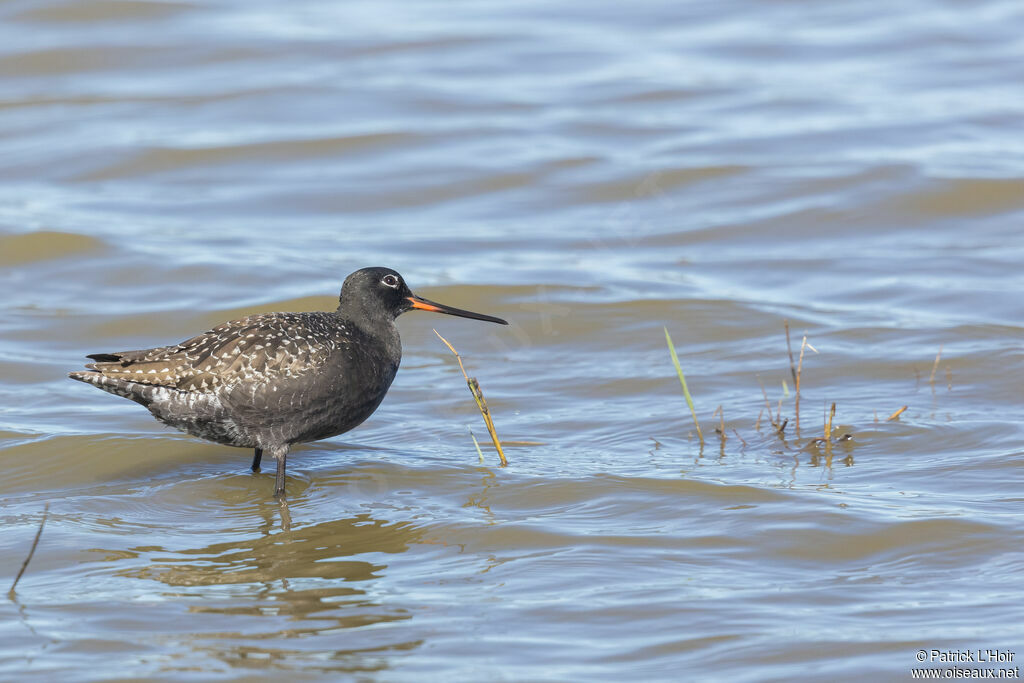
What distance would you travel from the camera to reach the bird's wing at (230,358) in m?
8.05

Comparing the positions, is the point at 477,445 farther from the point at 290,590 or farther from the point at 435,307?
the point at 290,590

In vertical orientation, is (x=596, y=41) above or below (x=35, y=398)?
above

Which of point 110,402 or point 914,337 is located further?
point 914,337

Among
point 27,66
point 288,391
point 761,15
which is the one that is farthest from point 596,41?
point 288,391

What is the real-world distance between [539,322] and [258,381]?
4380 millimetres

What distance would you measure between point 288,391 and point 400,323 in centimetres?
417

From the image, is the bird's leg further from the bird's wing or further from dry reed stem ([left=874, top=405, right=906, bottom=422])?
dry reed stem ([left=874, top=405, right=906, bottom=422])

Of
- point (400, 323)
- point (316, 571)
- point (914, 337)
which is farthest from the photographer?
point (400, 323)

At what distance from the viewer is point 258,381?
8.03 m

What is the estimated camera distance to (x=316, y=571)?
711cm

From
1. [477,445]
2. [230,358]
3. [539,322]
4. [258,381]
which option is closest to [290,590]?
[258,381]

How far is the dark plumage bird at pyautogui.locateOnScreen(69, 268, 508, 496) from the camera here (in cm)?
804

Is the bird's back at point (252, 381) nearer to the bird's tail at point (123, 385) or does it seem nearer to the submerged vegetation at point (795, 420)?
the bird's tail at point (123, 385)

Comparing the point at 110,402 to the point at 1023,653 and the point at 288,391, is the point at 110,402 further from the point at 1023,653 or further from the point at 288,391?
the point at 1023,653
